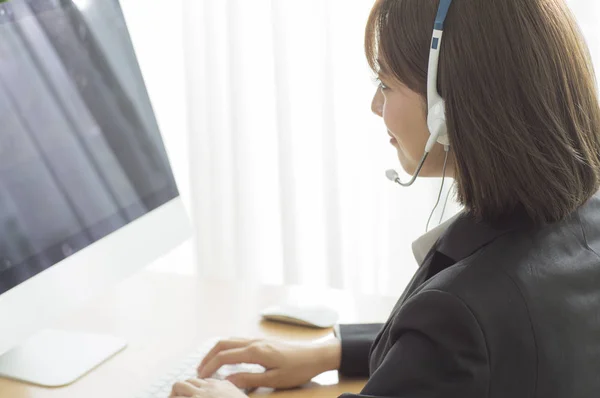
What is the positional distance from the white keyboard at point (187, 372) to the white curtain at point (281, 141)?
1.04m

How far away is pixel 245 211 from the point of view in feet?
7.28

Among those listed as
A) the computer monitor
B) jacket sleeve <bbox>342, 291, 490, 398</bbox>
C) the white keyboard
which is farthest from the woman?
the computer monitor

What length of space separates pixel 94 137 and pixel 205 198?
1.19 m

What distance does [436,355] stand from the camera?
743 millimetres

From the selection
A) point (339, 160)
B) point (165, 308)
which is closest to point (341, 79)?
point (339, 160)

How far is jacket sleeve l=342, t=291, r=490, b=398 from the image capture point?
73cm

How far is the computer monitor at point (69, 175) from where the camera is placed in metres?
0.96

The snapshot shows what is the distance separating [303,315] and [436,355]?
48 cm

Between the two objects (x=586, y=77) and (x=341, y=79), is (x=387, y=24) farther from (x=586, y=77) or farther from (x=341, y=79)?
(x=341, y=79)

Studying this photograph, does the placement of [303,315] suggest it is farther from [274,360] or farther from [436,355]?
[436,355]

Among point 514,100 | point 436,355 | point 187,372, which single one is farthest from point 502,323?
point 187,372

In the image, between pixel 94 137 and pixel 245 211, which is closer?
pixel 94 137

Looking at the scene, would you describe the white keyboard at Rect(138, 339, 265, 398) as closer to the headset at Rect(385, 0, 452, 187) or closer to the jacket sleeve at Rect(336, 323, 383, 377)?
the jacket sleeve at Rect(336, 323, 383, 377)

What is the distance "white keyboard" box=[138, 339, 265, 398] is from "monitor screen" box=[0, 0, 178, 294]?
20cm
